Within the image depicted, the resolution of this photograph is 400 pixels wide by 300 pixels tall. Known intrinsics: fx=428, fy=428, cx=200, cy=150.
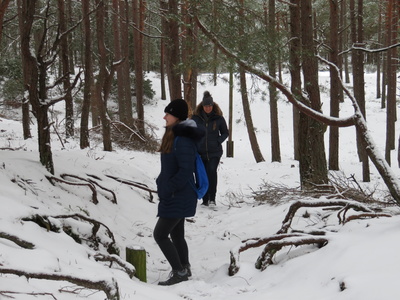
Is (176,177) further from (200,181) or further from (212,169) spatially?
(212,169)

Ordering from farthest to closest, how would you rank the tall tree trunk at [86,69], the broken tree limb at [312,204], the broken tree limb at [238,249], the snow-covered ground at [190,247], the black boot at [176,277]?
the tall tree trunk at [86,69]
the broken tree limb at [312,204]
the black boot at [176,277]
the broken tree limb at [238,249]
the snow-covered ground at [190,247]

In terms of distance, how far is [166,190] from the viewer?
4.28 metres

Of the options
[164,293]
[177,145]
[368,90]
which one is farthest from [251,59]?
[368,90]

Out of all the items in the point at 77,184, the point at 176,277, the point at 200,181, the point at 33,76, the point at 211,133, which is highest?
the point at 33,76

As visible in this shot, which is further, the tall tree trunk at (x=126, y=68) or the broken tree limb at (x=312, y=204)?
the tall tree trunk at (x=126, y=68)

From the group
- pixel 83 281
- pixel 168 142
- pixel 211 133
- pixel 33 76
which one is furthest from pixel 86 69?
pixel 83 281

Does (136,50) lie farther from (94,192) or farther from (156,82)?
(156,82)

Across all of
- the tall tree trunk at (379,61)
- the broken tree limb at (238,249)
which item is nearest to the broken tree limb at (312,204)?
the broken tree limb at (238,249)

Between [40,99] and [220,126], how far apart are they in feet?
10.7

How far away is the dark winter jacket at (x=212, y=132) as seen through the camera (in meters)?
7.79

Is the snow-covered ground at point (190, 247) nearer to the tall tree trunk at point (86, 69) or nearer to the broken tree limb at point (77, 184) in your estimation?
the broken tree limb at point (77, 184)

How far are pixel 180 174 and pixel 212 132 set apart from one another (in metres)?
3.68

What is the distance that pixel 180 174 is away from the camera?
4203mm

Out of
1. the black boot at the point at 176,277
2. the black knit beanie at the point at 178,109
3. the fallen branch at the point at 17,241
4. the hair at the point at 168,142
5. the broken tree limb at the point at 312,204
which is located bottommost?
the black boot at the point at 176,277
